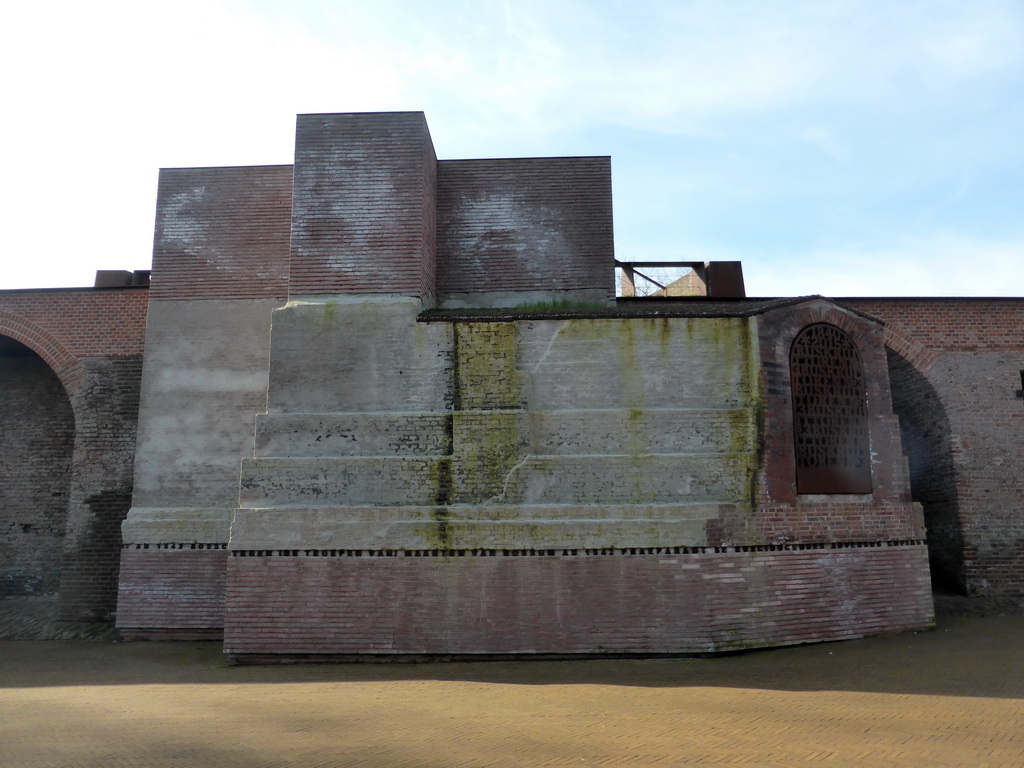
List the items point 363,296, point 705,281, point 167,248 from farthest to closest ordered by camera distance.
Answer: point 705,281 → point 167,248 → point 363,296

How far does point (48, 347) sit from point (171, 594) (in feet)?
15.7

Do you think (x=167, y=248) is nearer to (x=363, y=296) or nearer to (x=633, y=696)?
(x=363, y=296)

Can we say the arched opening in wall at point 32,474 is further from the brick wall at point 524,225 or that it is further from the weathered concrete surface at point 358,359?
the brick wall at point 524,225

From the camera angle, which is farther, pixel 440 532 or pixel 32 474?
pixel 32 474

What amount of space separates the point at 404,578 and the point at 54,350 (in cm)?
777

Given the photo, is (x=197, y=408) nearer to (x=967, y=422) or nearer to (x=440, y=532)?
(x=440, y=532)

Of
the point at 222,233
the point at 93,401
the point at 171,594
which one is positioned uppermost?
the point at 222,233

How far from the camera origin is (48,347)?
503 inches

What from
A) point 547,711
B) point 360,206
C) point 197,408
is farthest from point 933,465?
point 197,408

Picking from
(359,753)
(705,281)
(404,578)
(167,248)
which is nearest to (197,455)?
(167,248)

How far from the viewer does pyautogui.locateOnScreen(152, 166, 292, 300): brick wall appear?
12.1 meters

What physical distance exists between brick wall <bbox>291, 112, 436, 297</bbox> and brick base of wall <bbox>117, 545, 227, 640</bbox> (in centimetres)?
436

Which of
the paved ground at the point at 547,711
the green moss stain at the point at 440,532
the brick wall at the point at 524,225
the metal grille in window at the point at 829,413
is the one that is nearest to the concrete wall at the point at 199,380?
the paved ground at the point at 547,711

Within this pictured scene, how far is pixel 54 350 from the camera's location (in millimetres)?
12781
